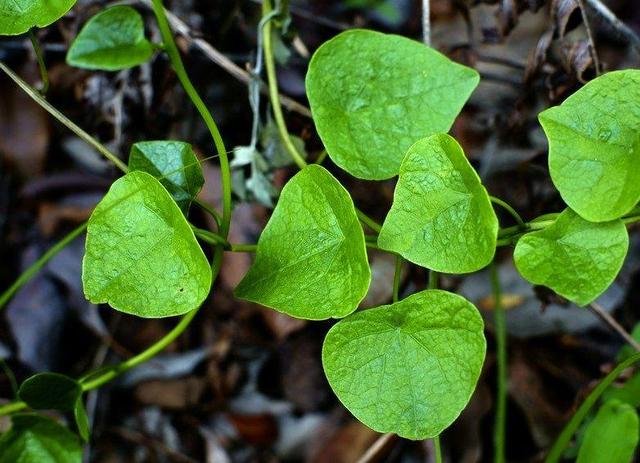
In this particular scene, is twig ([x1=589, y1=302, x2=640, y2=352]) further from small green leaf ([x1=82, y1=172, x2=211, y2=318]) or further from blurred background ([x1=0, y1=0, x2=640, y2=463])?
small green leaf ([x1=82, y1=172, x2=211, y2=318])

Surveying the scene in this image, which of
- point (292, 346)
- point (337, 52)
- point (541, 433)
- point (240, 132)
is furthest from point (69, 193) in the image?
point (541, 433)

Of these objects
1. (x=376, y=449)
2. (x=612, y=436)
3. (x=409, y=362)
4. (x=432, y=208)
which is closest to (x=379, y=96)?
Answer: (x=432, y=208)

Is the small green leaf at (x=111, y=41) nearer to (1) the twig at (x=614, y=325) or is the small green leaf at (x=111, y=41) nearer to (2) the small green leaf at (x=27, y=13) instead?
(2) the small green leaf at (x=27, y=13)

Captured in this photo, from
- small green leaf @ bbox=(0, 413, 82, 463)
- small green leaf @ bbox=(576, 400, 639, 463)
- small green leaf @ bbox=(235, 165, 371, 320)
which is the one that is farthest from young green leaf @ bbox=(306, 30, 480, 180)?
small green leaf @ bbox=(0, 413, 82, 463)

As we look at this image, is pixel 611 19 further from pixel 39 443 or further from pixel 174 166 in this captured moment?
pixel 39 443

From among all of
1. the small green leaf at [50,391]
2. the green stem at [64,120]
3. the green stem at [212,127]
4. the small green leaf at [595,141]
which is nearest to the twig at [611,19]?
the small green leaf at [595,141]

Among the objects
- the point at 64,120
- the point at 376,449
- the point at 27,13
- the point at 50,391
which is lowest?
the point at 376,449

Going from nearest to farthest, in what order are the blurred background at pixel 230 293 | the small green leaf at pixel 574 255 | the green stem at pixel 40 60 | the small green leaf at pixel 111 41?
the small green leaf at pixel 574 255 → the green stem at pixel 40 60 → the small green leaf at pixel 111 41 → the blurred background at pixel 230 293
